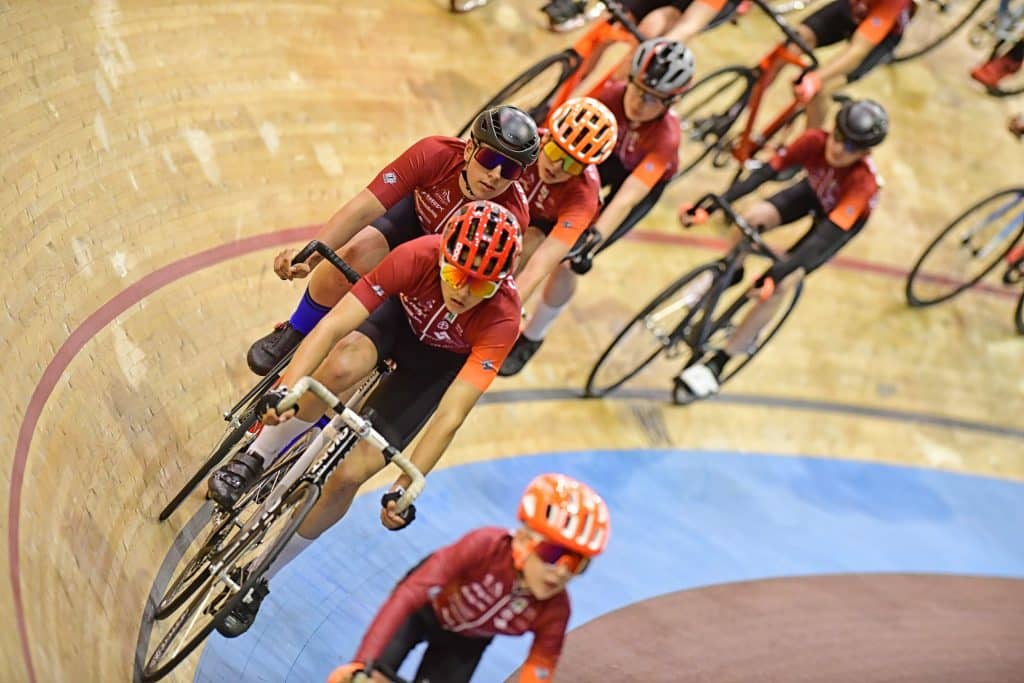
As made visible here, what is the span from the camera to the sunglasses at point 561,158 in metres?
5.03

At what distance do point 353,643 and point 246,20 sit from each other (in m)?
3.70

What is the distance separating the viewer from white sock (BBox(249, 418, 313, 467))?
14.3 feet

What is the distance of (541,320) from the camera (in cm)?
629

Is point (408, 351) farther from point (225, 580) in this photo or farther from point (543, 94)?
point (543, 94)

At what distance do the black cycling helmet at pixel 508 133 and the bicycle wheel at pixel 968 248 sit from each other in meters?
4.64

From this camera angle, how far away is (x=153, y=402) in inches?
198

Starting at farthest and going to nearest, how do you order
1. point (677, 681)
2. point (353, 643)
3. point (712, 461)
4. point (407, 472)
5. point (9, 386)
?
point (712, 461), point (677, 681), point (353, 643), point (9, 386), point (407, 472)

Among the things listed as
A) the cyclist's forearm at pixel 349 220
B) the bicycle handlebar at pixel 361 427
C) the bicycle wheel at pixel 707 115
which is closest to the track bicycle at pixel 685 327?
the bicycle wheel at pixel 707 115

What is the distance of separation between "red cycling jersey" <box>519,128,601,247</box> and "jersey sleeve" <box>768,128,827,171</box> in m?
1.64

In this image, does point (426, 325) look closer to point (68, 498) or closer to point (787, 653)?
point (68, 498)

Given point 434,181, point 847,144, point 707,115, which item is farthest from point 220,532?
point 707,115

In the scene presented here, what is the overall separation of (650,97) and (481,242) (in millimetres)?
2136

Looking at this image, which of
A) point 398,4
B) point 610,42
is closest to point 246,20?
point 398,4

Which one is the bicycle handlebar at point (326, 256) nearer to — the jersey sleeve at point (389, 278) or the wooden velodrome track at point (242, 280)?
the jersey sleeve at point (389, 278)
